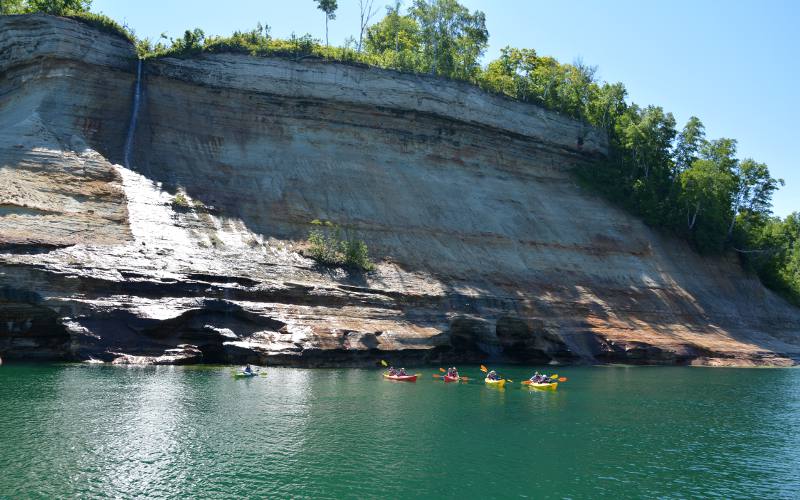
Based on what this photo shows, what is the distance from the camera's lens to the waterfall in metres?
42.0

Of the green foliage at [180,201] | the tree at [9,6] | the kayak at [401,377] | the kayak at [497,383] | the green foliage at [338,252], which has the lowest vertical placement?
the kayak at [497,383]

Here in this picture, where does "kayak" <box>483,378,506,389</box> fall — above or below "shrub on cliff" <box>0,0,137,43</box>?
below

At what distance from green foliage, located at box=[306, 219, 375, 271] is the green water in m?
8.95

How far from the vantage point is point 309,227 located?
42.3 m

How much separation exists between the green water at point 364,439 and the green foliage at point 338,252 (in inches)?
352

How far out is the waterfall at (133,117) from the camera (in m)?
42.0

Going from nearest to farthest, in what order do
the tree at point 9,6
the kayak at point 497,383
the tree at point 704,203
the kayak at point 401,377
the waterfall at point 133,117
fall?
1. the kayak at point 401,377
2. the kayak at point 497,383
3. the waterfall at point 133,117
4. the tree at point 9,6
5. the tree at point 704,203

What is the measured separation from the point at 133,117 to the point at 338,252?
17754 millimetres

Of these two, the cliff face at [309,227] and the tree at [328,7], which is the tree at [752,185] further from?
the tree at [328,7]

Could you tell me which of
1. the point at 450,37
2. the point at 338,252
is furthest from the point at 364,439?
the point at 450,37

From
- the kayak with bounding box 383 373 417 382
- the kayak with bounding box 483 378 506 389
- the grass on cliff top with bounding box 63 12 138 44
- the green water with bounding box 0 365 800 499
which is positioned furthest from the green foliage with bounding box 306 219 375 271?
the grass on cliff top with bounding box 63 12 138 44

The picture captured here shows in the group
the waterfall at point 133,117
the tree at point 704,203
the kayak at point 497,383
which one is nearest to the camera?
the kayak at point 497,383

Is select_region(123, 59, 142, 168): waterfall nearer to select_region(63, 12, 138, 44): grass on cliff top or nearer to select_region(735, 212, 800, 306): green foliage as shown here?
select_region(63, 12, 138, 44): grass on cliff top

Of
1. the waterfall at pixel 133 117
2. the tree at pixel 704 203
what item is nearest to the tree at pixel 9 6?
the waterfall at pixel 133 117
